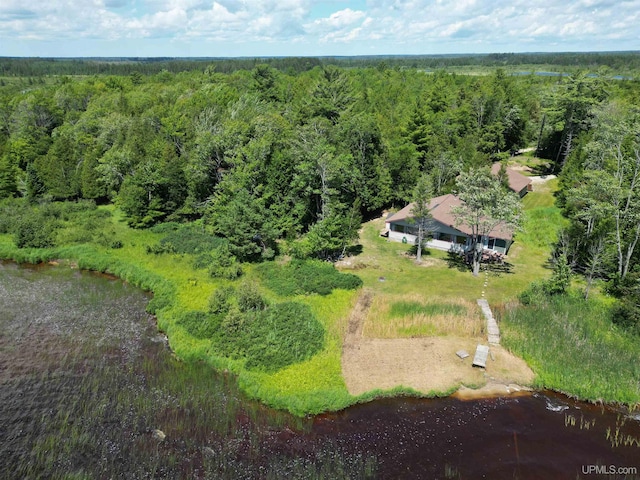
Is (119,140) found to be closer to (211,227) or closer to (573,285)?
(211,227)

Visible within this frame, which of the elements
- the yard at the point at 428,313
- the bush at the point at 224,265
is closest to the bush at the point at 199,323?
the bush at the point at 224,265

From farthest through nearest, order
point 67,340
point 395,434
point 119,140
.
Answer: point 119,140
point 67,340
point 395,434

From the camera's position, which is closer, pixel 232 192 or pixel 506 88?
pixel 232 192

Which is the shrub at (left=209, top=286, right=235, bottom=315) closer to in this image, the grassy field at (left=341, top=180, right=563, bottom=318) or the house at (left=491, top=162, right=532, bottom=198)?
the grassy field at (left=341, top=180, right=563, bottom=318)

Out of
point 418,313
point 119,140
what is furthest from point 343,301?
point 119,140

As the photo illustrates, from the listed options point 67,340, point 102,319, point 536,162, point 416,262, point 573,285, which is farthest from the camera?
point 536,162

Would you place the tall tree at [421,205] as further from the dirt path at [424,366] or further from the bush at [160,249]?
the bush at [160,249]
